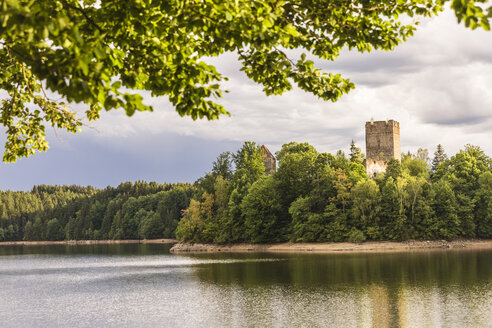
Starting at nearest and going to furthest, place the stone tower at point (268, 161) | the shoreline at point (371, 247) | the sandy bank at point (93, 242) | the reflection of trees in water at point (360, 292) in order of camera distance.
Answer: the reflection of trees in water at point (360, 292) → the shoreline at point (371, 247) → the stone tower at point (268, 161) → the sandy bank at point (93, 242)

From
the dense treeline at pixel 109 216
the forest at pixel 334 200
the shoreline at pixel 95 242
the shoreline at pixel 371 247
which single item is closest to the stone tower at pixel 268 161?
the forest at pixel 334 200

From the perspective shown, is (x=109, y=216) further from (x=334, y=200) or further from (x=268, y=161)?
(x=334, y=200)

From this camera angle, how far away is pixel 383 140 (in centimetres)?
11931

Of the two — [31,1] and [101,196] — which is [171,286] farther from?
[101,196]

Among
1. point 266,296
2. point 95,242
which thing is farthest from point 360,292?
point 95,242

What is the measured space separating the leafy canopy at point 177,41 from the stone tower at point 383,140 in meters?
111

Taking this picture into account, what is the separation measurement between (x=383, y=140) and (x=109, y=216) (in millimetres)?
89726

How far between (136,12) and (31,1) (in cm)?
207

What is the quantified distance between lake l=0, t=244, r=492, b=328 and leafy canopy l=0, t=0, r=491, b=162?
1783 cm

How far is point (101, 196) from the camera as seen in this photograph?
615 ft

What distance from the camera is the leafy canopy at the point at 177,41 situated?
6.58m

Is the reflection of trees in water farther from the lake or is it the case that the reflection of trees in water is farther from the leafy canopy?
the leafy canopy

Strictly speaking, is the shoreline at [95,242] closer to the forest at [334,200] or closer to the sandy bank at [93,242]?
the sandy bank at [93,242]

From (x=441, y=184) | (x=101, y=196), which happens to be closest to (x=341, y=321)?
(x=441, y=184)
